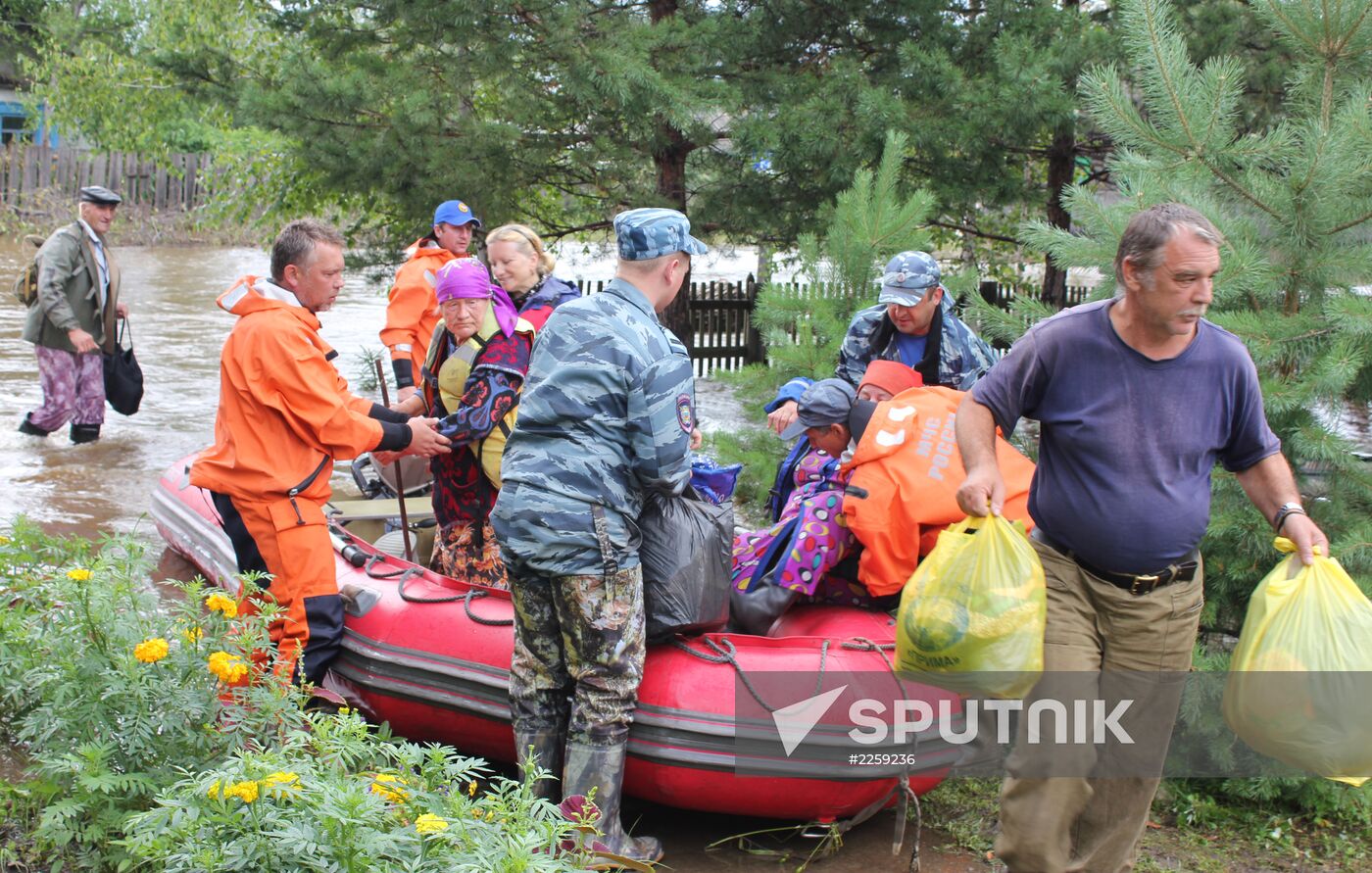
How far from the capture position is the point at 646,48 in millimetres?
8359

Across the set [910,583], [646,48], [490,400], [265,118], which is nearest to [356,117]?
[265,118]

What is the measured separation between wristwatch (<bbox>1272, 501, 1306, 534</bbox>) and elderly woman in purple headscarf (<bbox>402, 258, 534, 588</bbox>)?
2.76 metres

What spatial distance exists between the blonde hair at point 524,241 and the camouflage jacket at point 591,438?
2.49 metres

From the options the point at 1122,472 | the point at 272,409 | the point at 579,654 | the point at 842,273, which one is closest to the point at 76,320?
the point at 272,409

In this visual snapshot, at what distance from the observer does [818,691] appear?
4.17m

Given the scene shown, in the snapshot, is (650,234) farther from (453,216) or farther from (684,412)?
(453,216)

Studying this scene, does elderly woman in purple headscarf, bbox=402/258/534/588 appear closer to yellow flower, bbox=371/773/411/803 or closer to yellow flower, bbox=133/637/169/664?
yellow flower, bbox=133/637/169/664

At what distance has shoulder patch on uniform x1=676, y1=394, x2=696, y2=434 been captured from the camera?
149 inches

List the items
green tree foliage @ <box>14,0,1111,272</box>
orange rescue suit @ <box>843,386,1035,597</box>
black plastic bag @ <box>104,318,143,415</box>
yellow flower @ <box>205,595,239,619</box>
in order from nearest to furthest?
yellow flower @ <box>205,595,239,619</box> → orange rescue suit @ <box>843,386,1035,597</box> → green tree foliage @ <box>14,0,1111,272</box> → black plastic bag @ <box>104,318,143,415</box>

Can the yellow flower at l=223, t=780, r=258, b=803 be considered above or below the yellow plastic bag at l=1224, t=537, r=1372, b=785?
below

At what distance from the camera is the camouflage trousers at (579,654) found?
150 inches

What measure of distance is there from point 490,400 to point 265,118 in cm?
533

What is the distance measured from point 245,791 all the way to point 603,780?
4.76 feet

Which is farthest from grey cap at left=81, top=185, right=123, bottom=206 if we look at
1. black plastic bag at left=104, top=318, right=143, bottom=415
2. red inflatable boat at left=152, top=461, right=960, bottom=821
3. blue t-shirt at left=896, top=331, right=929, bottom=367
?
blue t-shirt at left=896, top=331, right=929, bottom=367
